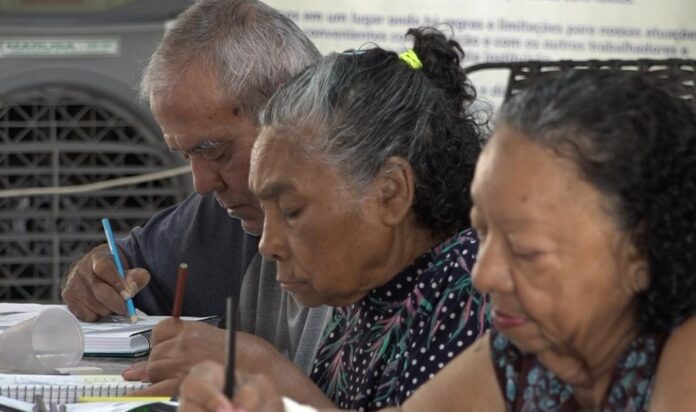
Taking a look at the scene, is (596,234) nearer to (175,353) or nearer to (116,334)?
(175,353)

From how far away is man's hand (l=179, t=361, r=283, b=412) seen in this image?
1.48 m

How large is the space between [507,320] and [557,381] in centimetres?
20

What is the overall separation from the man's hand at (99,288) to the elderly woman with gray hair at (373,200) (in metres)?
0.74

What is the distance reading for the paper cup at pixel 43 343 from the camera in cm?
→ 250

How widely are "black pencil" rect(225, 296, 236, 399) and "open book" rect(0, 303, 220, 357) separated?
1.17 m

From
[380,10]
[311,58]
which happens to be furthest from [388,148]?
[380,10]

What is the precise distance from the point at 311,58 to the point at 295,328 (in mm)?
520

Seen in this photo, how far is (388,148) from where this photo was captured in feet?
7.11

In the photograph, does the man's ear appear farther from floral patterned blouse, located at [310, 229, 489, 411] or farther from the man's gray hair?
the man's gray hair

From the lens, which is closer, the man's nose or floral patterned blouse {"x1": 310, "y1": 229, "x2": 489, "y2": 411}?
floral patterned blouse {"x1": 310, "y1": 229, "x2": 489, "y2": 411}

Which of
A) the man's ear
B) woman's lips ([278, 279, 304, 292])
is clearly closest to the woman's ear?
the man's ear

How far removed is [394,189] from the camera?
2178 millimetres

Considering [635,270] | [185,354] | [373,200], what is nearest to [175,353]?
[185,354]

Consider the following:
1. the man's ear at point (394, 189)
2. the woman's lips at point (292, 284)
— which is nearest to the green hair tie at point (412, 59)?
the man's ear at point (394, 189)
